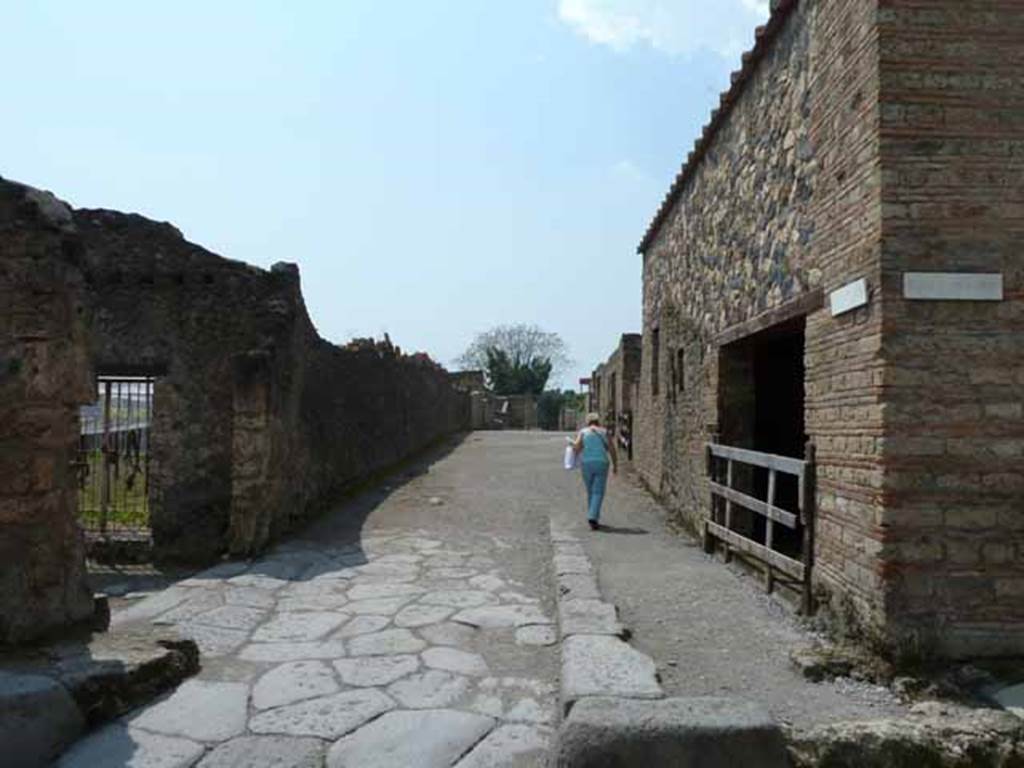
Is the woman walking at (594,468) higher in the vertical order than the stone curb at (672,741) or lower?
higher

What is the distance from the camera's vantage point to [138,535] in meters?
7.20

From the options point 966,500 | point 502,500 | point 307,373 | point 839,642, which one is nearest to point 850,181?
point 966,500

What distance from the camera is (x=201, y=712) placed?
3633 millimetres

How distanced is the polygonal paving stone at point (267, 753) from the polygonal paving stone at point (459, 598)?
88.3 inches

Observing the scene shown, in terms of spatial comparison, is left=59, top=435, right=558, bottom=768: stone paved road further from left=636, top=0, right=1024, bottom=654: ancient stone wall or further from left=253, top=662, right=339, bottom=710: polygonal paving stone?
left=636, top=0, right=1024, bottom=654: ancient stone wall

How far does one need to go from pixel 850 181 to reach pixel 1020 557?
2.22m

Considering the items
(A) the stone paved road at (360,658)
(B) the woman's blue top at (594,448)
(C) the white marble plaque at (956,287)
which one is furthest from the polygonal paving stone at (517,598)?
(C) the white marble plaque at (956,287)

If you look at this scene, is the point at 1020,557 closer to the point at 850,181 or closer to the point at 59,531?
the point at 850,181

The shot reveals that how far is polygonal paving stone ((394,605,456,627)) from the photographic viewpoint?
16.7 ft

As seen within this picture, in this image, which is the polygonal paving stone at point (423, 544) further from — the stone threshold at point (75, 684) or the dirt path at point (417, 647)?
the stone threshold at point (75, 684)

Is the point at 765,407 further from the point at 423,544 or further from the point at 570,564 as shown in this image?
the point at 423,544

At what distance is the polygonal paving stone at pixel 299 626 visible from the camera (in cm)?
479

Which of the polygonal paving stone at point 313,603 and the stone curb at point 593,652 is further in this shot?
the polygonal paving stone at point 313,603

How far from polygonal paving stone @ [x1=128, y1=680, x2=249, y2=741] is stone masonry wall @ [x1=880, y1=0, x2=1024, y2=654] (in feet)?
10.8
